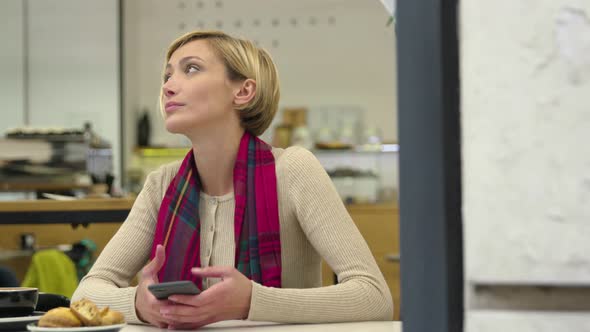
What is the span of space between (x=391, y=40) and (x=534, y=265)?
8.06 metres

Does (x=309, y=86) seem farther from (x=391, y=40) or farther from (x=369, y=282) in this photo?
(x=369, y=282)

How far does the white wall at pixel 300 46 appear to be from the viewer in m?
8.04

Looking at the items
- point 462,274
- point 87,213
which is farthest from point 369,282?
point 87,213

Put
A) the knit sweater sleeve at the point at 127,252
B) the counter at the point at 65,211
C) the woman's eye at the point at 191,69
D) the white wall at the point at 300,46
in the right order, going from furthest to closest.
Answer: the white wall at the point at 300,46
the counter at the point at 65,211
the woman's eye at the point at 191,69
the knit sweater sleeve at the point at 127,252

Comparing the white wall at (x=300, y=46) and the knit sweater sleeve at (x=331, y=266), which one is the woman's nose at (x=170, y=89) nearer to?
the knit sweater sleeve at (x=331, y=266)

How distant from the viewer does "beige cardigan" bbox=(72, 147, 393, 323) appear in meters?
1.50

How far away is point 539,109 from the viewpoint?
1.13ft

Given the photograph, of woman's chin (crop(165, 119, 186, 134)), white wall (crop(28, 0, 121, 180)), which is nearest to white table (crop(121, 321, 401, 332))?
woman's chin (crop(165, 119, 186, 134))

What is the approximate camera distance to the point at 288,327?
133cm

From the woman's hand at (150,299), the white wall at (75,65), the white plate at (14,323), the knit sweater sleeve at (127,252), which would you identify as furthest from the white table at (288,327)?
the white wall at (75,65)

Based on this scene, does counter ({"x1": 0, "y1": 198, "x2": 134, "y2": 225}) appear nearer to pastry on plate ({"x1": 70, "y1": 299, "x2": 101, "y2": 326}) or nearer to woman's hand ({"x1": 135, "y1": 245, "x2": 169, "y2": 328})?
woman's hand ({"x1": 135, "y1": 245, "x2": 169, "y2": 328})

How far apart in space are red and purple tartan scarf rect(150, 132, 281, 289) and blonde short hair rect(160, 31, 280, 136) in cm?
14

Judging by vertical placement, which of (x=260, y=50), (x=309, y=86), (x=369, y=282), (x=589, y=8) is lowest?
(x=369, y=282)

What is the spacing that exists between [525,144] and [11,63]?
7684 millimetres
